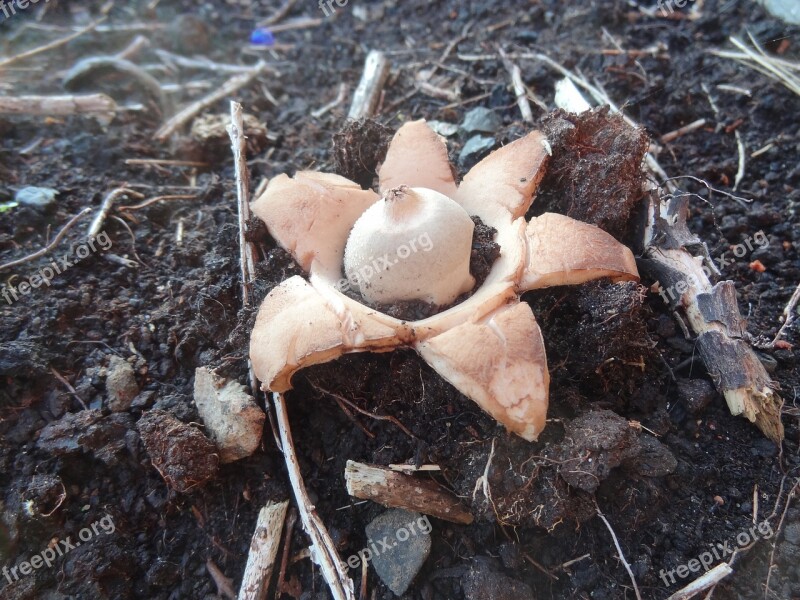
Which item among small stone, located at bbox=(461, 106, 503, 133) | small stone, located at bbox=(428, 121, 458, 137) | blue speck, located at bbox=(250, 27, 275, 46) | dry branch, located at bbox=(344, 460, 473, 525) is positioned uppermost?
blue speck, located at bbox=(250, 27, 275, 46)

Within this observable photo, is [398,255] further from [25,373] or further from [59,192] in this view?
[59,192]

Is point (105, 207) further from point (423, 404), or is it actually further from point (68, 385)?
point (423, 404)

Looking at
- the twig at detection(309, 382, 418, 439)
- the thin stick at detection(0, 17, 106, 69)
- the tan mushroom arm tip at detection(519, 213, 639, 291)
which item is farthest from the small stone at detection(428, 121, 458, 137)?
the thin stick at detection(0, 17, 106, 69)

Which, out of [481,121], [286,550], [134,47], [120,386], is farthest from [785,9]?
[134,47]

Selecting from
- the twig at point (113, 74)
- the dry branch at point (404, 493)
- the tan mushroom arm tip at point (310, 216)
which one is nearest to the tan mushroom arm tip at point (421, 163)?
the tan mushroom arm tip at point (310, 216)

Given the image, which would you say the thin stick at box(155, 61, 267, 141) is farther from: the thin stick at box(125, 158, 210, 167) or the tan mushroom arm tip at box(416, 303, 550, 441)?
the tan mushroom arm tip at box(416, 303, 550, 441)
